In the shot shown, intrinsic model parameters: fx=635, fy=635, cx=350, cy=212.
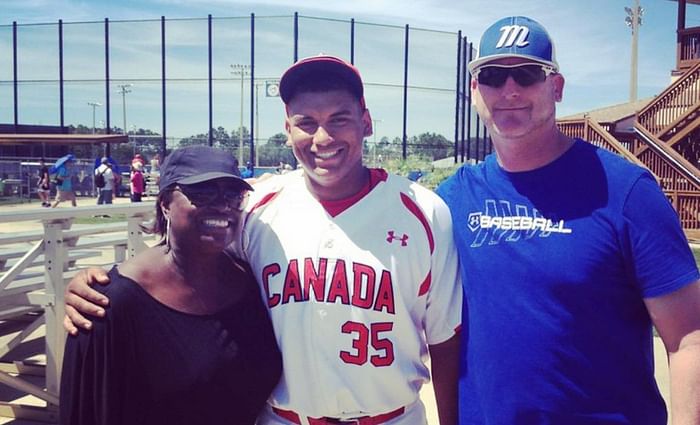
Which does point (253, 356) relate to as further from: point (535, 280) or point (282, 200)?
point (535, 280)

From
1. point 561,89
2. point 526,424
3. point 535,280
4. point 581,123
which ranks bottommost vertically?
point 526,424

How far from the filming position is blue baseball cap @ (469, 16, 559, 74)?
213 centimetres

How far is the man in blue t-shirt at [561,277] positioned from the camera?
1.90 metres

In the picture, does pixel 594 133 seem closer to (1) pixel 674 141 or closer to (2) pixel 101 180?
(1) pixel 674 141

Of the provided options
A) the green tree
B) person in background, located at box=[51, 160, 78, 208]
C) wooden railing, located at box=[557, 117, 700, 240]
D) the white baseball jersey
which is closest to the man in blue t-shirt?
the white baseball jersey

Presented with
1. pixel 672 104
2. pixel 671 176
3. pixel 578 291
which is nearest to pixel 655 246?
pixel 578 291

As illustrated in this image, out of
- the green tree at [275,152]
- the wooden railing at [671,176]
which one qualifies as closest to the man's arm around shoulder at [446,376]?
the wooden railing at [671,176]

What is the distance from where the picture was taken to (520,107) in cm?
216

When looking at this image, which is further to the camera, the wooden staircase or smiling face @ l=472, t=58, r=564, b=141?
the wooden staircase

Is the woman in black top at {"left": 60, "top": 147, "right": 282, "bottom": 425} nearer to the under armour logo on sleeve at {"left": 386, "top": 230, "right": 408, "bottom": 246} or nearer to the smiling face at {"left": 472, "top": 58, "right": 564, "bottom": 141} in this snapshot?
the under armour logo on sleeve at {"left": 386, "top": 230, "right": 408, "bottom": 246}

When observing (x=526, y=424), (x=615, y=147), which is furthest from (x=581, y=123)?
(x=526, y=424)

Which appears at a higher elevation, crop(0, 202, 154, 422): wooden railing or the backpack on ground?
the backpack on ground

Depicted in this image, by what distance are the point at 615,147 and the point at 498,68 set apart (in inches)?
649

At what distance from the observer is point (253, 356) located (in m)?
2.16
